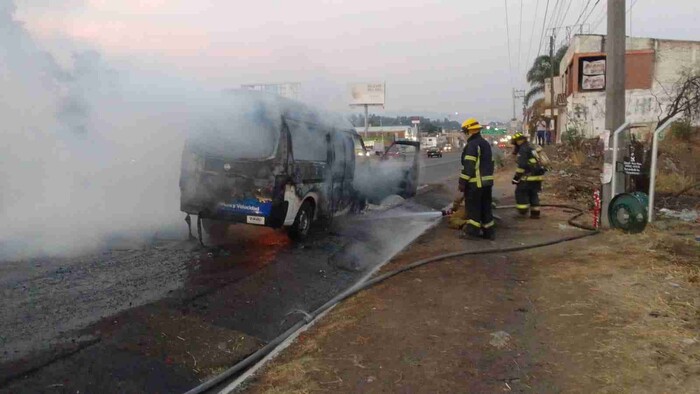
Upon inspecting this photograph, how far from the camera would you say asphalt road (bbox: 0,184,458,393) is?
4172mm

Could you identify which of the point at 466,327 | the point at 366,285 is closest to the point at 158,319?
the point at 366,285

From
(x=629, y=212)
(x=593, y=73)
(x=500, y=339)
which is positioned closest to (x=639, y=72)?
(x=593, y=73)

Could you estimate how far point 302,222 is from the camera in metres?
9.24

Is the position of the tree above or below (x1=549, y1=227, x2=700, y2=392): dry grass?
above

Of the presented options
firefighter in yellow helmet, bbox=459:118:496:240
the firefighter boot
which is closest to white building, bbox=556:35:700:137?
firefighter in yellow helmet, bbox=459:118:496:240

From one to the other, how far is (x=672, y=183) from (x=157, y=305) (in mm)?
12924

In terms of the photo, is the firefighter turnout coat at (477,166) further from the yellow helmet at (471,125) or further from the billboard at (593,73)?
the billboard at (593,73)

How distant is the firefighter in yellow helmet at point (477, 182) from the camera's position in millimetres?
8656

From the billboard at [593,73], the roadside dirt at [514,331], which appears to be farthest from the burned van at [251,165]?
the billboard at [593,73]

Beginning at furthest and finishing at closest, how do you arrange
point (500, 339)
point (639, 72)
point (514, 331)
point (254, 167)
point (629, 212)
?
1. point (639, 72)
2. point (629, 212)
3. point (254, 167)
4. point (514, 331)
5. point (500, 339)

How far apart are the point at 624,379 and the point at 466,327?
1389mm

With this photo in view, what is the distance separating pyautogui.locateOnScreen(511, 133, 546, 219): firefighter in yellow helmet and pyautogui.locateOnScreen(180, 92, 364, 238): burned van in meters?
4.43

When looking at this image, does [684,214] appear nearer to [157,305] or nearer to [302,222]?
[302,222]

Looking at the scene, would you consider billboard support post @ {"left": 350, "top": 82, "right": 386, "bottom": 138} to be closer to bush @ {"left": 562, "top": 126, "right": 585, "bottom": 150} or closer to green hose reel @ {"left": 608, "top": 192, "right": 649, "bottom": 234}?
bush @ {"left": 562, "top": 126, "right": 585, "bottom": 150}
